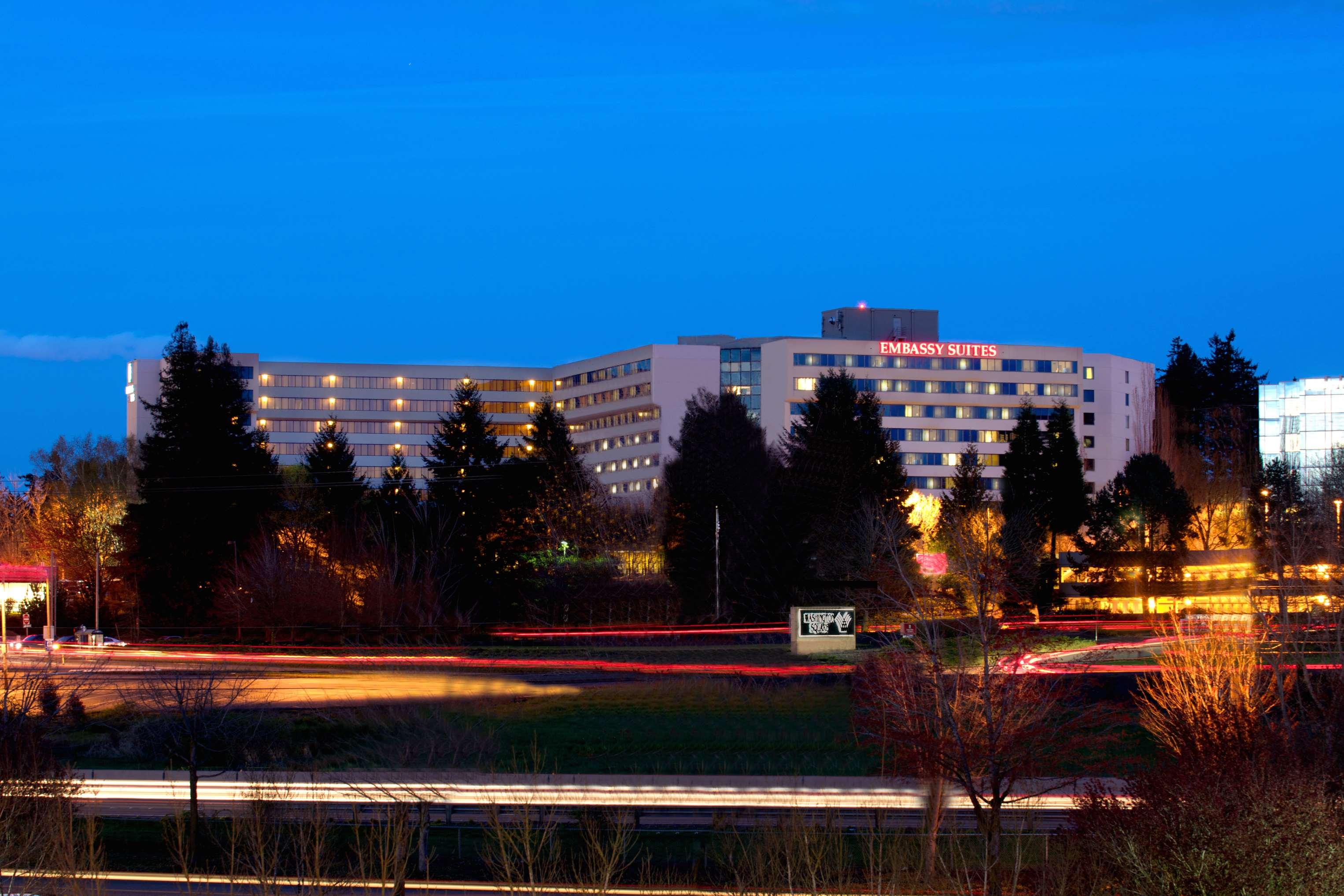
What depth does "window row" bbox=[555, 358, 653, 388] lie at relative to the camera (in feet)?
404

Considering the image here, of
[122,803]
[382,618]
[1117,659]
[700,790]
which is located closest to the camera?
[700,790]

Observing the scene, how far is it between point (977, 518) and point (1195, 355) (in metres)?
69.1

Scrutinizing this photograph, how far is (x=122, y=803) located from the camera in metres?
26.4

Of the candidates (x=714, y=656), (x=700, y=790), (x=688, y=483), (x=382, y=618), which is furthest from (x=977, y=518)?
(x=700, y=790)

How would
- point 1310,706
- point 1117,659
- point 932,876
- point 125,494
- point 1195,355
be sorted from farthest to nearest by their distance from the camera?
point 1195,355
point 125,494
point 1117,659
point 1310,706
point 932,876

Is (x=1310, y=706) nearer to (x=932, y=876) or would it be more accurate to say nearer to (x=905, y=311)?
(x=932, y=876)

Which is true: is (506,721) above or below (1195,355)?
below

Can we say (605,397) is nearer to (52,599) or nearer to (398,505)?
(398,505)

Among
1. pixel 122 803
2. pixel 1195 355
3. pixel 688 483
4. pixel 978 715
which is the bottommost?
pixel 122 803

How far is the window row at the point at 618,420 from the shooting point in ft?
405

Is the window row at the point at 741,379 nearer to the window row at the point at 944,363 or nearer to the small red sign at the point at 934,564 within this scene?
the window row at the point at 944,363

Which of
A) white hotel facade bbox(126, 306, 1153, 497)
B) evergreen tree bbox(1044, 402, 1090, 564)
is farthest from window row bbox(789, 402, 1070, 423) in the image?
evergreen tree bbox(1044, 402, 1090, 564)

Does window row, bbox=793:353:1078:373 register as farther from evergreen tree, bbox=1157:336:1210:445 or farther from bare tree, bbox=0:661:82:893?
bare tree, bbox=0:661:82:893

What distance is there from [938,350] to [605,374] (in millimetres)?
31292
